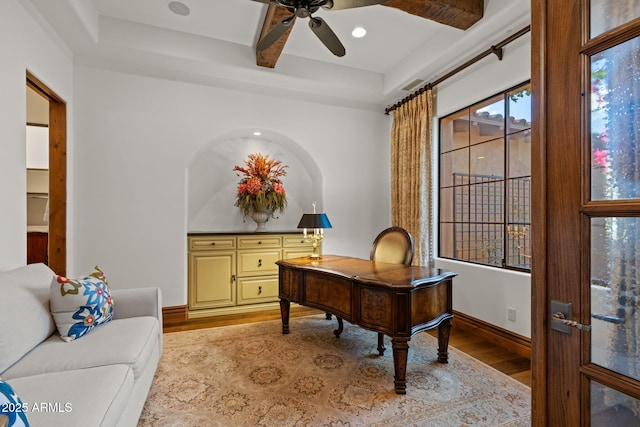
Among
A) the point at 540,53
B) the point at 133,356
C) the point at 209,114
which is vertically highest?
the point at 209,114

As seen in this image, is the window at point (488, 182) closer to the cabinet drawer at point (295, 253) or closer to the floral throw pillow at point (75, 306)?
the cabinet drawer at point (295, 253)

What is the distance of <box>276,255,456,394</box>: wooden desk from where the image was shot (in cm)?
217

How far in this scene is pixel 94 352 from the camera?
171 centimetres

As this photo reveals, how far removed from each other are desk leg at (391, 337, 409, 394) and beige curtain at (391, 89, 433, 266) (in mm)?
1855

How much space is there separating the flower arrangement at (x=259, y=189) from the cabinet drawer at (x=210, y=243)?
55cm

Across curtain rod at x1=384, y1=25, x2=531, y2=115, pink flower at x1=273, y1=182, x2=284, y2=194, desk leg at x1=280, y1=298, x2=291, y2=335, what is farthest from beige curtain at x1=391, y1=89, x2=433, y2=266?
desk leg at x1=280, y1=298, x2=291, y2=335

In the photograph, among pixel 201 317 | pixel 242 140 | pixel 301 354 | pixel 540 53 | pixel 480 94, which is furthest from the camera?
pixel 242 140

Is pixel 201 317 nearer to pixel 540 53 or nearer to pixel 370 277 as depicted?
pixel 370 277

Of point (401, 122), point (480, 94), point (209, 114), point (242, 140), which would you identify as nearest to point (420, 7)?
point (480, 94)

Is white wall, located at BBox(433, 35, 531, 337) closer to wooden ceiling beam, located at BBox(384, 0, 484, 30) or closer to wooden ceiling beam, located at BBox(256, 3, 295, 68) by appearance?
wooden ceiling beam, located at BBox(384, 0, 484, 30)

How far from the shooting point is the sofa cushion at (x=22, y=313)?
1567mm

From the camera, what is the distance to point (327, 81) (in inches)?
156

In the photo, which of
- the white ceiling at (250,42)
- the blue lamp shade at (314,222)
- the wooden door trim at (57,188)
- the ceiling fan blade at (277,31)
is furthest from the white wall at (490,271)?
the wooden door trim at (57,188)

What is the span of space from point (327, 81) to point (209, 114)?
4.94 ft
